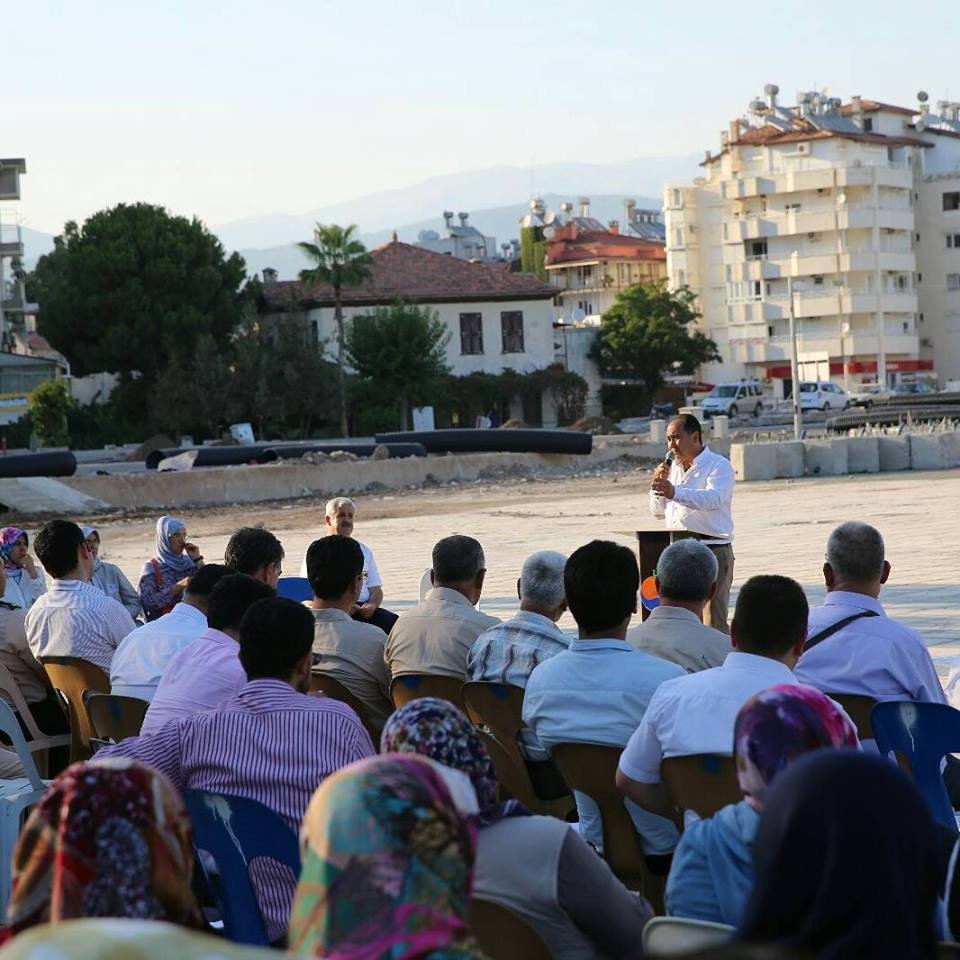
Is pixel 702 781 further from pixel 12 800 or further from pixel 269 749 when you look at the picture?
pixel 12 800

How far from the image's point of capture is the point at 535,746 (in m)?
5.56

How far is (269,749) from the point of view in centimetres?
449

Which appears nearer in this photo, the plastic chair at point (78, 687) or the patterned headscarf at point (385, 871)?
the patterned headscarf at point (385, 871)

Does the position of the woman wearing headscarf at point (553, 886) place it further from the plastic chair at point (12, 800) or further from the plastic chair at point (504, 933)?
the plastic chair at point (12, 800)

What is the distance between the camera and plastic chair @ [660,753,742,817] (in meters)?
4.40

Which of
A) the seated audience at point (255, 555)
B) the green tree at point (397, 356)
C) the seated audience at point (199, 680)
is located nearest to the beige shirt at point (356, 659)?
the seated audience at point (255, 555)

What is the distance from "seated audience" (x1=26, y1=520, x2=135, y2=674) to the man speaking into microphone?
12.0 ft

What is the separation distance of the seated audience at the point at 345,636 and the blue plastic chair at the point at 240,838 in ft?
7.70

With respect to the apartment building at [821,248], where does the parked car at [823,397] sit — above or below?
below

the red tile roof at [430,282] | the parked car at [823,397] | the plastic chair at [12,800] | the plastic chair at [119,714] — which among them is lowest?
the plastic chair at [12,800]

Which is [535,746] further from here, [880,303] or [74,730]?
[880,303]

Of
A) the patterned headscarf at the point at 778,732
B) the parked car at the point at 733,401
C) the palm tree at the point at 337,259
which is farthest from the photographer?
the palm tree at the point at 337,259

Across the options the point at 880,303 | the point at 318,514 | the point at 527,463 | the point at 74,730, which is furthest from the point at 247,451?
the point at 880,303

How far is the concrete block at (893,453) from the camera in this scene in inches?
1329
